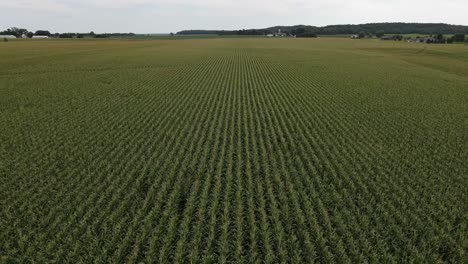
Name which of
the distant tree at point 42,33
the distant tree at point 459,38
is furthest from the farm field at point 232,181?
the distant tree at point 42,33

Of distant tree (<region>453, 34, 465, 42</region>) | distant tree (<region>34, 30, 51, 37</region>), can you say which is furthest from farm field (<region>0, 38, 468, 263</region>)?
distant tree (<region>34, 30, 51, 37</region>)

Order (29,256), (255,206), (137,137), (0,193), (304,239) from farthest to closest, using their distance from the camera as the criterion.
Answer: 1. (137,137)
2. (0,193)
3. (255,206)
4. (304,239)
5. (29,256)

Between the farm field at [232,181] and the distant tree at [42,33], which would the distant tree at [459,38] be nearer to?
the farm field at [232,181]

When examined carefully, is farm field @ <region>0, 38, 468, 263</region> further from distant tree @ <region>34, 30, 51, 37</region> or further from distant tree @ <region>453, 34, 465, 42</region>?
distant tree @ <region>34, 30, 51, 37</region>

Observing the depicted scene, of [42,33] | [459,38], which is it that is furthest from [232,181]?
[42,33]

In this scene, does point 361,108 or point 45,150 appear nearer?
point 45,150

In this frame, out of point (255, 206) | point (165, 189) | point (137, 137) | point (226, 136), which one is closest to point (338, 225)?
point (255, 206)

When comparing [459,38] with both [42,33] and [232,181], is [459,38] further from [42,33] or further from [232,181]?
[42,33]

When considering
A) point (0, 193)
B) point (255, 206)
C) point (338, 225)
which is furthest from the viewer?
point (0, 193)

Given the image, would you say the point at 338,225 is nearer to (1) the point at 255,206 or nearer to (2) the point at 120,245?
(1) the point at 255,206
